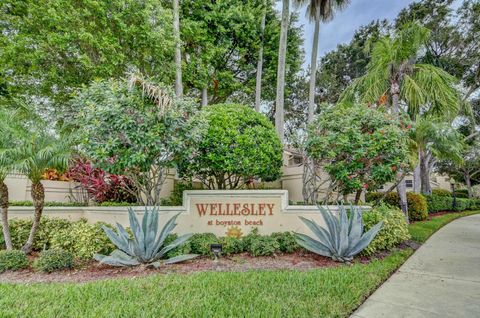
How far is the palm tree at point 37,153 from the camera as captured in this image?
532 centimetres

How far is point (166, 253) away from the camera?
5.59 metres

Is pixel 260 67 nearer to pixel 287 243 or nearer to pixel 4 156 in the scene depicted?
pixel 287 243

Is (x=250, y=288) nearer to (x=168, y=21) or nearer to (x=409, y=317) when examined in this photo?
(x=409, y=317)

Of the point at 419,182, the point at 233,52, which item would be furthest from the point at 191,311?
the point at 419,182

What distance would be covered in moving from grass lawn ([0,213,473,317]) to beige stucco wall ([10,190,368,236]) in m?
2.00

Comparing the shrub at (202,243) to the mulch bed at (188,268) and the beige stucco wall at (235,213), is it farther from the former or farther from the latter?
the beige stucco wall at (235,213)

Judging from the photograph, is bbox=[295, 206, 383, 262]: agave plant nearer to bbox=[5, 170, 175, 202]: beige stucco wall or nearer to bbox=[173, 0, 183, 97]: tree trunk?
bbox=[5, 170, 175, 202]: beige stucco wall

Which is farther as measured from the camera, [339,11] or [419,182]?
[419,182]

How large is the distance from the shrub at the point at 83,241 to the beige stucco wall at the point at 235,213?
2.84 feet

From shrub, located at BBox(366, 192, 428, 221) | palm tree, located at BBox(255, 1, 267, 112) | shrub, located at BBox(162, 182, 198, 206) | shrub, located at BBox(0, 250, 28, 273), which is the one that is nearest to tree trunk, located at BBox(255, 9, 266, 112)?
palm tree, located at BBox(255, 1, 267, 112)

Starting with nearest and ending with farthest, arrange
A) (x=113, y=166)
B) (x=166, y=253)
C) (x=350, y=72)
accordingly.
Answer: (x=166, y=253), (x=113, y=166), (x=350, y=72)

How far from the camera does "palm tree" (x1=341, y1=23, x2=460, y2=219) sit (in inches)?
389

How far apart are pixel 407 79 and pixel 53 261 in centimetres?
1182

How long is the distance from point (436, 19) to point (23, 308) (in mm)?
24543
